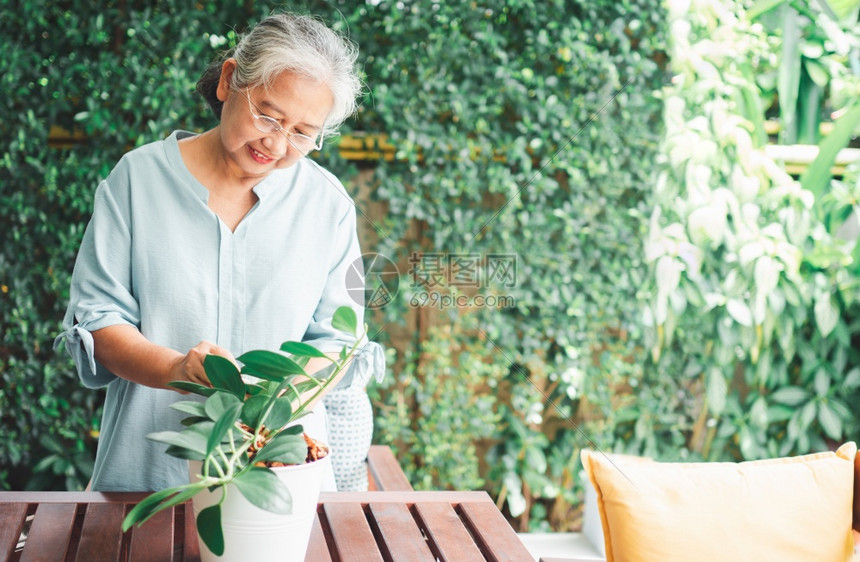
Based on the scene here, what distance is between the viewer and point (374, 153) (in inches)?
87.5

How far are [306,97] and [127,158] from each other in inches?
12.8

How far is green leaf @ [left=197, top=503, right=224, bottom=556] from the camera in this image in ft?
2.27

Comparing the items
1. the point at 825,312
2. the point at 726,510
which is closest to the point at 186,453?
the point at 726,510

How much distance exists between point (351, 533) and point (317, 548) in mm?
61

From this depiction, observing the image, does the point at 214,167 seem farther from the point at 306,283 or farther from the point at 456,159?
the point at 456,159

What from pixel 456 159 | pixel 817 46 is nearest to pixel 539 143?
pixel 456 159

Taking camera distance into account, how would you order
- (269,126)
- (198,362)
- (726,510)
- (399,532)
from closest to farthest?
(198,362), (399,532), (269,126), (726,510)

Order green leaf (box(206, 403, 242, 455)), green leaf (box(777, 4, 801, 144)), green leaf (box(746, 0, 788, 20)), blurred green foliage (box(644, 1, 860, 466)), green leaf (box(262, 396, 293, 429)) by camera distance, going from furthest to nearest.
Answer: green leaf (box(777, 4, 801, 144)), green leaf (box(746, 0, 788, 20)), blurred green foliage (box(644, 1, 860, 466)), green leaf (box(262, 396, 293, 429)), green leaf (box(206, 403, 242, 455))

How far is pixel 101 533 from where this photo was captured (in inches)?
37.2

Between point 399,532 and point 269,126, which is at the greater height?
point 269,126

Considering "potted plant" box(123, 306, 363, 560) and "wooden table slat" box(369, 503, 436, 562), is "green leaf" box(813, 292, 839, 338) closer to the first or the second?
"wooden table slat" box(369, 503, 436, 562)

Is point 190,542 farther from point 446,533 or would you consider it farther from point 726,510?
point 726,510

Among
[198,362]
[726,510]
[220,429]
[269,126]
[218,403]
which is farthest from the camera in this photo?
[726,510]

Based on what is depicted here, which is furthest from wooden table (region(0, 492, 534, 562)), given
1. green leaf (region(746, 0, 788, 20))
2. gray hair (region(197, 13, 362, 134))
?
green leaf (region(746, 0, 788, 20))
